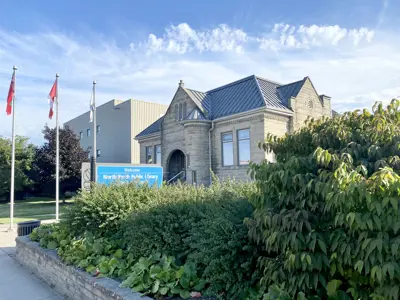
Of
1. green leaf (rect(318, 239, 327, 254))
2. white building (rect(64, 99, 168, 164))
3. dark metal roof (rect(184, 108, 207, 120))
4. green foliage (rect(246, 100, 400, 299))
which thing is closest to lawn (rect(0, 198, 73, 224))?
dark metal roof (rect(184, 108, 207, 120))

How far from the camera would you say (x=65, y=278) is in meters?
5.52

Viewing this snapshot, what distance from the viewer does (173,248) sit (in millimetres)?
4859

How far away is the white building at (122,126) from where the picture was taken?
117ft

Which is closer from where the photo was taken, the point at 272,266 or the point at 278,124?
the point at 272,266

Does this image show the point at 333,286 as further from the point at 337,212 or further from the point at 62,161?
the point at 62,161

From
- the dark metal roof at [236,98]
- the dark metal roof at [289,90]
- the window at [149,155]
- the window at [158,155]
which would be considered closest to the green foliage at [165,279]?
the dark metal roof at [236,98]

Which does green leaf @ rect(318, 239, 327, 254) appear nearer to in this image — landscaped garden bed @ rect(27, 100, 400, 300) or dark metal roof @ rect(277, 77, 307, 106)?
landscaped garden bed @ rect(27, 100, 400, 300)

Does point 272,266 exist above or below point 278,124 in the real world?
below

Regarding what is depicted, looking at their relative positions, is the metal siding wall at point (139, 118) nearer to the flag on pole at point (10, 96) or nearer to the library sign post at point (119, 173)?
the flag on pole at point (10, 96)

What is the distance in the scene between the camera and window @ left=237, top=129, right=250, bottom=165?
19859 millimetres

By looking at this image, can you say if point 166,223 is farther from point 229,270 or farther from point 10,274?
point 10,274

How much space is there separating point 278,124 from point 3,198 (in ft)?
107

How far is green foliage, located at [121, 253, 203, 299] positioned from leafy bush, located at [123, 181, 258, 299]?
0.57ft

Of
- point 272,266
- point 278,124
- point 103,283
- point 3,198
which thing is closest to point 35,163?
point 3,198
